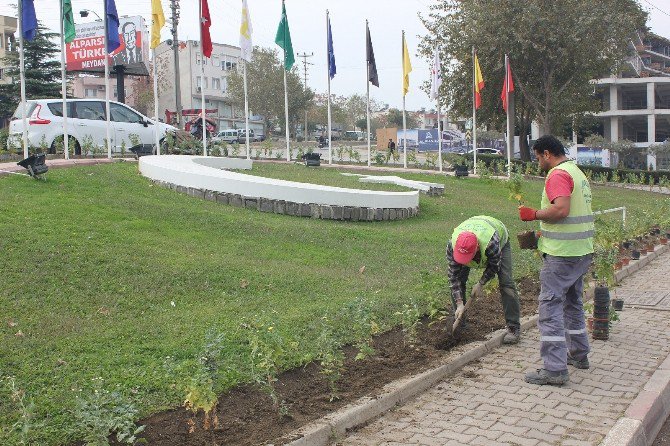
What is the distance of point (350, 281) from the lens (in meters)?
8.48

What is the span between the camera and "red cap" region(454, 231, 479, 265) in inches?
248

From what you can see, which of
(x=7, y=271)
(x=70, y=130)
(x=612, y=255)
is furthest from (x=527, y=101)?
(x=7, y=271)

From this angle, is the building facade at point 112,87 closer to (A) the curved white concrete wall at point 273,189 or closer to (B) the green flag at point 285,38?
(B) the green flag at point 285,38

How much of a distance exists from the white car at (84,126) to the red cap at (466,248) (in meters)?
12.7

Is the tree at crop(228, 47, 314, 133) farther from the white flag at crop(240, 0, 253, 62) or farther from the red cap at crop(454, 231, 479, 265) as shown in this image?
the red cap at crop(454, 231, 479, 265)

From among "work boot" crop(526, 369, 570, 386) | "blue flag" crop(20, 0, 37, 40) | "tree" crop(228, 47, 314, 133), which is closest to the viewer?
"work boot" crop(526, 369, 570, 386)

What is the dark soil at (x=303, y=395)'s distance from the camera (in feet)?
14.9

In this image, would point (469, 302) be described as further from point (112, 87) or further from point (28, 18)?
point (112, 87)

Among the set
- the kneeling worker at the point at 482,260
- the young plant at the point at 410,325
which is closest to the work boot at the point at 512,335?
the kneeling worker at the point at 482,260

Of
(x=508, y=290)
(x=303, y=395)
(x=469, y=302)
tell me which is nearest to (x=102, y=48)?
(x=508, y=290)

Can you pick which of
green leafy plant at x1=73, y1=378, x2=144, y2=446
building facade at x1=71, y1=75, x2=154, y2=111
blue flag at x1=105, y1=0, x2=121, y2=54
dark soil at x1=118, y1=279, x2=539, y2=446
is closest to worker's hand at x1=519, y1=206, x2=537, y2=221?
dark soil at x1=118, y1=279, x2=539, y2=446

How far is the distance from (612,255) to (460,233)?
229 cm

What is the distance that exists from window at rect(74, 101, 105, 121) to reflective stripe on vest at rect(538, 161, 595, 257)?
15.2 m

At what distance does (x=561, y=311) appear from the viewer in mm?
5984
